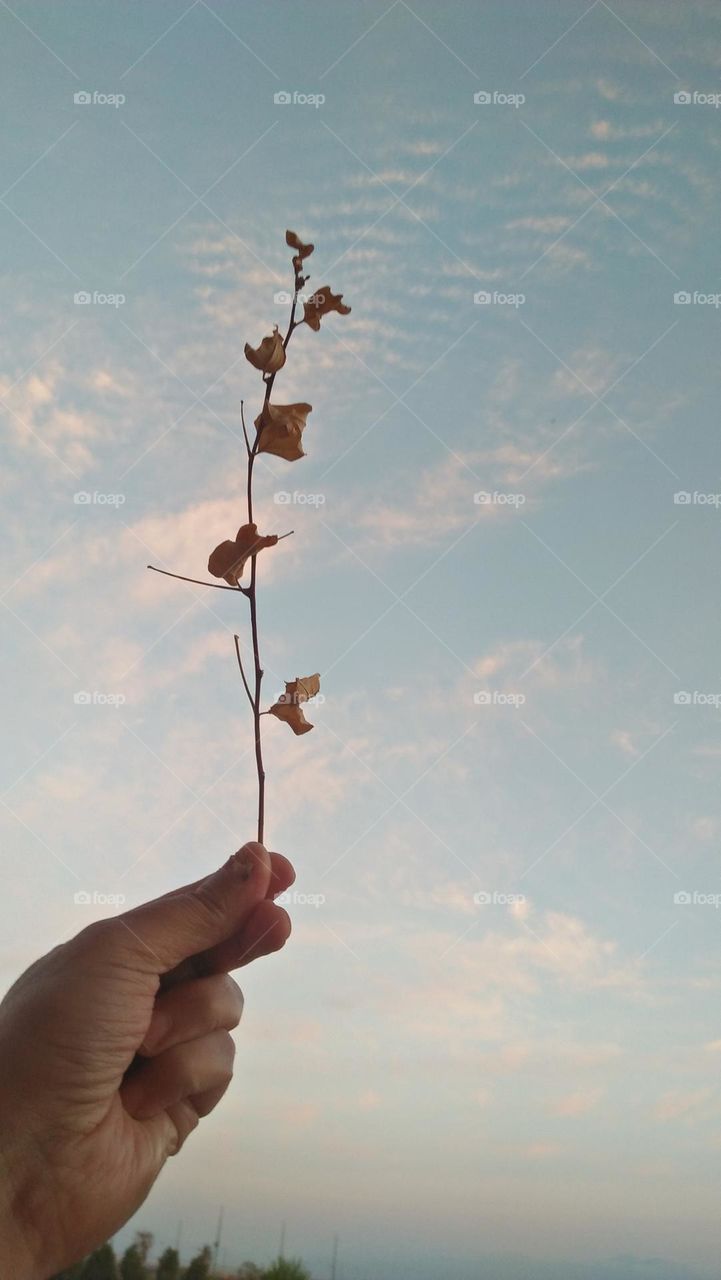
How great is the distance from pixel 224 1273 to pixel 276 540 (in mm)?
5425

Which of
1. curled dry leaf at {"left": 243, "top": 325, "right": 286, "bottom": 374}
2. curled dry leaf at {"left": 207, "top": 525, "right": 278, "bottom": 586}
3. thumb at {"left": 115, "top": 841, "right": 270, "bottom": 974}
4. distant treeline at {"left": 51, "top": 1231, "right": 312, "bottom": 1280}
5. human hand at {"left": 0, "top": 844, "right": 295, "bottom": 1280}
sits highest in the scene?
curled dry leaf at {"left": 243, "top": 325, "right": 286, "bottom": 374}

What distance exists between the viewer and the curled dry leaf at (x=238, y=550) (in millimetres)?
726

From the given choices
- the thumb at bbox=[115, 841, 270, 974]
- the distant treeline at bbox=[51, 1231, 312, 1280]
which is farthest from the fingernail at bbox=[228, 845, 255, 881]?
the distant treeline at bbox=[51, 1231, 312, 1280]

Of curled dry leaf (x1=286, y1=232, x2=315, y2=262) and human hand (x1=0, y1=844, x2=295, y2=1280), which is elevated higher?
curled dry leaf (x1=286, y1=232, x2=315, y2=262)

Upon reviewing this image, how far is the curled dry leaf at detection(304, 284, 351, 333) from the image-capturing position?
76 cm

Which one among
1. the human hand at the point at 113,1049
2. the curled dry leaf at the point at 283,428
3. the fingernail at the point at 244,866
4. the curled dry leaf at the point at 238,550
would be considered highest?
the curled dry leaf at the point at 283,428

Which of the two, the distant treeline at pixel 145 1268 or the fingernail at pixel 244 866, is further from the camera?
the distant treeline at pixel 145 1268

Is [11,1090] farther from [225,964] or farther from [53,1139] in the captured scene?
[225,964]

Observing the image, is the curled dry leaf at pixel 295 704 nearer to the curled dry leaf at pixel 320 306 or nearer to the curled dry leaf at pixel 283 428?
the curled dry leaf at pixel 283 428

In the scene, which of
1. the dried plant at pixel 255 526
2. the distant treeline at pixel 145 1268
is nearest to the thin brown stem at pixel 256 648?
the dried plant at pixel 255 526

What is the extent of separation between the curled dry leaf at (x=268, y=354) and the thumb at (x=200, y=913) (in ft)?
1.21

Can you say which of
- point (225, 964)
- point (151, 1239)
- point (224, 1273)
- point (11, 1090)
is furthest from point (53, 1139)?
point (224, 1273)

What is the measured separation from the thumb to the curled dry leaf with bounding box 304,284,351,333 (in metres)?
0.42

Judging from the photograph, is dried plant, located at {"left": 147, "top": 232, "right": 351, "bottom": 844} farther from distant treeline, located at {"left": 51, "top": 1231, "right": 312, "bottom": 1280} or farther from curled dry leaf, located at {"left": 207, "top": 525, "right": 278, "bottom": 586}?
distant treeline, located at {"left": 51, "top": 1231, "right": 312, "bottom": 1280}
